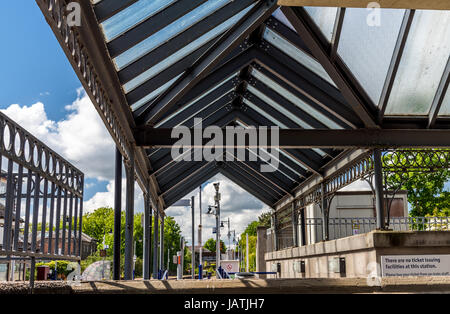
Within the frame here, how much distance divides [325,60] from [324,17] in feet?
2.75

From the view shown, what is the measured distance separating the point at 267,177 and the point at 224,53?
13.2m

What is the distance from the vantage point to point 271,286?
3898 millimetres

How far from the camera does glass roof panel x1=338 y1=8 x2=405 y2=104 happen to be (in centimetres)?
930

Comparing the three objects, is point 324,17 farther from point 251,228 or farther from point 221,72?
point 251,228

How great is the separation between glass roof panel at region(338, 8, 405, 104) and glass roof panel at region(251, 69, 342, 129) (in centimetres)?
209

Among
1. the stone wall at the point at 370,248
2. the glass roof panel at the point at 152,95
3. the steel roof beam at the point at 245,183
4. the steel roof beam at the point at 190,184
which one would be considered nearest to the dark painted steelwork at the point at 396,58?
the stone wall at the point at 370,248

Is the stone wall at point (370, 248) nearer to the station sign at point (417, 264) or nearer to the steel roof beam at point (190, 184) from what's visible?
the station sign at point (417, 264)

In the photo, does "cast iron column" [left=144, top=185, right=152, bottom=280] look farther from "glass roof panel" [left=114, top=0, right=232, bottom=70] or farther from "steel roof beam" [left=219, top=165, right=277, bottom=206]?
"glass roof panel" [left=114, top=0, right=232, bottom=70]

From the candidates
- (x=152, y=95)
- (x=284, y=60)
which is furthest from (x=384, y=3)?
(x=284, y=60)

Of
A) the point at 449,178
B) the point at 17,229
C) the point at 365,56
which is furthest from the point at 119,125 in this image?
the point at 449,178

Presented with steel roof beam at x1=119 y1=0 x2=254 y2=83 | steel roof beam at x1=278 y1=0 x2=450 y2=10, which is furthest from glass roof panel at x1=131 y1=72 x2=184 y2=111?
steel roof beam at x1=278 y1=0 x2=450 y2=10

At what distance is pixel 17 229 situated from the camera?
3469 millimetres

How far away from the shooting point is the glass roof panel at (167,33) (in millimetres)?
7836

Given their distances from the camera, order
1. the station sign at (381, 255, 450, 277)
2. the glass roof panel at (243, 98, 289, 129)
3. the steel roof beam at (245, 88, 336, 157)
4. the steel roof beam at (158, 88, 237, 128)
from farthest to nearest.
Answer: the glass roof panel at (243, 98, 289, 129) → the steel roof beam at (245, 88, 336, 157) → the steel roof beam at (158, 88, 237, 128) → the station sign at (381, 255, 450, 277)
